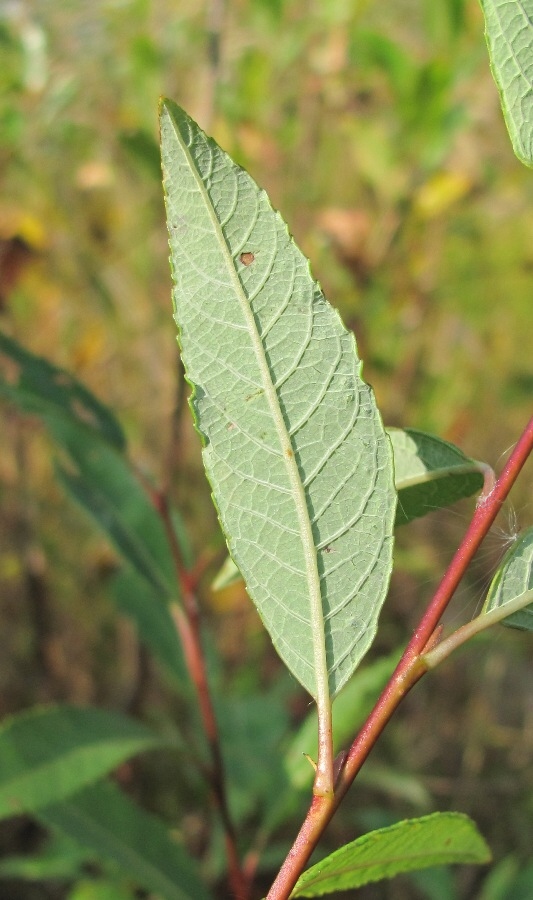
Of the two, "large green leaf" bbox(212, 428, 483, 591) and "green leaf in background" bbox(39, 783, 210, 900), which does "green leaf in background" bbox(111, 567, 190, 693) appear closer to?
"green leaf in background" bbox(39, 783, 210, 900)

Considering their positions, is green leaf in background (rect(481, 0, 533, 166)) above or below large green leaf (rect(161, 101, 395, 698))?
above

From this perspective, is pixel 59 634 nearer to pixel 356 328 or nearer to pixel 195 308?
pixel 356 328

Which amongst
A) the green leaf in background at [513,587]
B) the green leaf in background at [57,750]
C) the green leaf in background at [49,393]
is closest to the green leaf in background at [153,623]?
the green leaf in background at [57,750]

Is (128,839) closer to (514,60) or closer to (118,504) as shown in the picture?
(118,504)

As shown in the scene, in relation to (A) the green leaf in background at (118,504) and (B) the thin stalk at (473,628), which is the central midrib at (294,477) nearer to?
(B) the thin stalk at (473,628)

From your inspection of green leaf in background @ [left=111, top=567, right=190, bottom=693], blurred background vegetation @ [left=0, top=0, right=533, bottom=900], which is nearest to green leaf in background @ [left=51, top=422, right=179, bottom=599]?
green leaf in background @ [left=111, top=567, right=190, bottom=693]

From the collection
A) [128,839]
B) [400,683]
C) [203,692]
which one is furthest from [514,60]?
[128,839]
